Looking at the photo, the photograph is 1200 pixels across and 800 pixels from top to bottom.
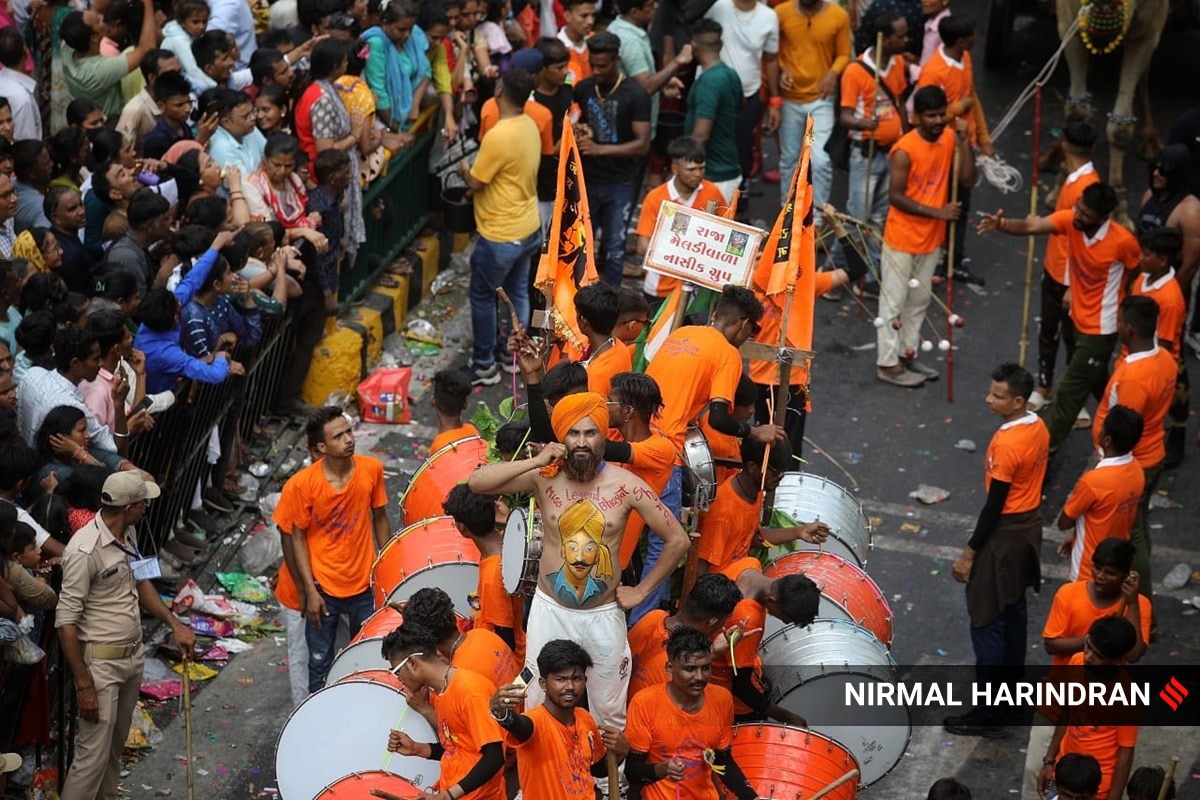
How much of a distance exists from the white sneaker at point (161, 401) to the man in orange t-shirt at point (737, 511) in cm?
309

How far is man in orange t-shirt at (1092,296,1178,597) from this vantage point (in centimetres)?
1013

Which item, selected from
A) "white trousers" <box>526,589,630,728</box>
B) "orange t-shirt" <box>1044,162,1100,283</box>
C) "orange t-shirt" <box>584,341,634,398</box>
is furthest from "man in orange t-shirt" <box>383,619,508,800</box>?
"orange t-shirt" <box>1044,162,1100,283</box>

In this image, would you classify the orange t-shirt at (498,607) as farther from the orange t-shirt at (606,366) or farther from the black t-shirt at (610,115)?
the black t-shirt at (610,115)

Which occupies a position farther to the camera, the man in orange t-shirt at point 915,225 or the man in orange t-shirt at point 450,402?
the man in orange t-shirt at point 915,225

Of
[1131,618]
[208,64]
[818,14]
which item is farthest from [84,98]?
[1131,618]

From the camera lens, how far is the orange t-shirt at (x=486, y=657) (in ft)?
24.7

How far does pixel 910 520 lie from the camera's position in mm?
11602

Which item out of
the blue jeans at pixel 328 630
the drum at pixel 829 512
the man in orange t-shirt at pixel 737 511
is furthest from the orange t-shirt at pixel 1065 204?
the blue jeans at pixel 328 630

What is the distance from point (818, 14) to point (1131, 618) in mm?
7313

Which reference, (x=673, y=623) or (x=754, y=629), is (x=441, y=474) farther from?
(x=754, y=629)

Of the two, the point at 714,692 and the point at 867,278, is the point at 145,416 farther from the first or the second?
the point at 867,278

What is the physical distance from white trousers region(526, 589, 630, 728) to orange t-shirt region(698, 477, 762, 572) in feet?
3.40

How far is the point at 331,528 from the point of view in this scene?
362 inches

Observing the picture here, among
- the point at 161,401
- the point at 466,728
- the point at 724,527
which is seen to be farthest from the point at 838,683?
the point at 161,401
